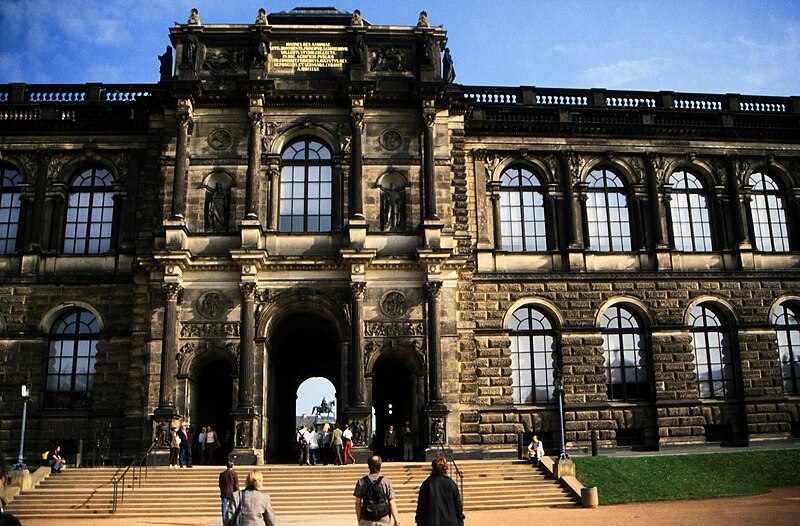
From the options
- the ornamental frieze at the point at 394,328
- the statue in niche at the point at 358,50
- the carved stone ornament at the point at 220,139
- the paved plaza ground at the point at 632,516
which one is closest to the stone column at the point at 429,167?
the statue in niche at the point at 358,50

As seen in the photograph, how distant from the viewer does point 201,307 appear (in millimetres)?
30109

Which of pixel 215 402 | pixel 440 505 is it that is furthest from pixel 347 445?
pixel 440 505

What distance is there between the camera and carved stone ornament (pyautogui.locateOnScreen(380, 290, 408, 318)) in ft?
99.6

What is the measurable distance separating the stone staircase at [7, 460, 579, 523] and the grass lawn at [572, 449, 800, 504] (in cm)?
157

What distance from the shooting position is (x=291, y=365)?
37125 mm

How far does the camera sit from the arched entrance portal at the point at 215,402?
3044 centimetres

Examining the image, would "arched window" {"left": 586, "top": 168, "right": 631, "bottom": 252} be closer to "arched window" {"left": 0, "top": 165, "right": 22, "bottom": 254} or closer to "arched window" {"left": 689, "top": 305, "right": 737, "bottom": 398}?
"arched window" {"left": 689, "top": 305, "right": 737, "bottom": 398}

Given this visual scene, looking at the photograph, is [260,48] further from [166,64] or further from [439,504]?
[439,504]

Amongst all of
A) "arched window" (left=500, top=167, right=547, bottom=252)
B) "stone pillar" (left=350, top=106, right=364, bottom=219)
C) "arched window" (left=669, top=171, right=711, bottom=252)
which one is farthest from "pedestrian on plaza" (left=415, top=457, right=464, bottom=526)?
"arched window" (left=669, top=171, right=711, bottom=252)

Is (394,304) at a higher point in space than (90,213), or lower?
lower

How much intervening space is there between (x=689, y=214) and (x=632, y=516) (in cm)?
1897

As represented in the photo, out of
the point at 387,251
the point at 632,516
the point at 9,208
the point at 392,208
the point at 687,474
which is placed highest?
the point at 9,208

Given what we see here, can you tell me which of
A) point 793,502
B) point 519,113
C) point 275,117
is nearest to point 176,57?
point 275,117

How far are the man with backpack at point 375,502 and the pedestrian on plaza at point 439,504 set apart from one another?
0.76 m
